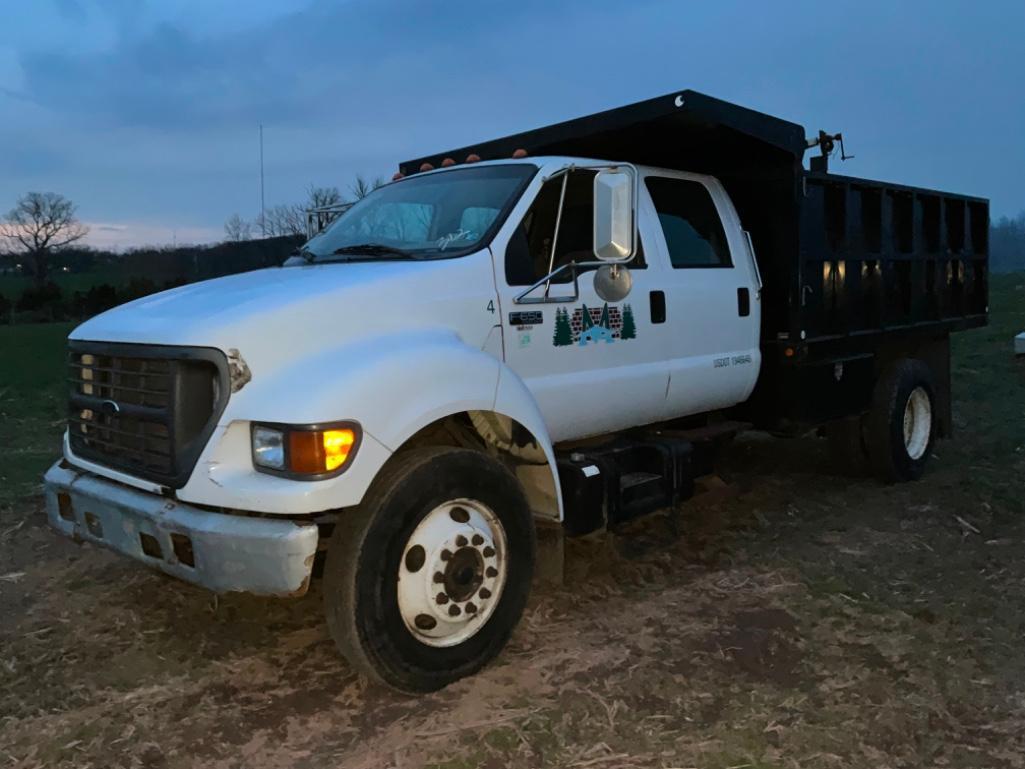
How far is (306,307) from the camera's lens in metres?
3.55

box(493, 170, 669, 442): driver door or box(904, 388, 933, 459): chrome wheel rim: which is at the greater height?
box(493, 170, 669, 442): driver door

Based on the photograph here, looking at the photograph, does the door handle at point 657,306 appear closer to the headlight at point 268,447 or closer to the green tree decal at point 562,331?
the green tree decal at point 562,331

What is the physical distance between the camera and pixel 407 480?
11.5 ft

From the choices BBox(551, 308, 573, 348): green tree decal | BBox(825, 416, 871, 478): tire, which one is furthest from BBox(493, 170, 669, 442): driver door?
BBox(825, 416, 871, 478): tire

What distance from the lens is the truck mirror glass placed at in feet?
13.9

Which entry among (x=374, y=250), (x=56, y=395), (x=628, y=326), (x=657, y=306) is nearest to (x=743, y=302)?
(x=657, y=306)

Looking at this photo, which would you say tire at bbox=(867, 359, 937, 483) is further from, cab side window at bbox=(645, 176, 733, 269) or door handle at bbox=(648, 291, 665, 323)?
door handle at bbox=(648, 291, 665, 323)

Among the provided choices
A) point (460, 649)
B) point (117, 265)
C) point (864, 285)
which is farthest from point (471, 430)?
point (117, 265)

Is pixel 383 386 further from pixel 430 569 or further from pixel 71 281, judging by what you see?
pixel 71 281

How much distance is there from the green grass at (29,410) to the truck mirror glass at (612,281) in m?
5.01

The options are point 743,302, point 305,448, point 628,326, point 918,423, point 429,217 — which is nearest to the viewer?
point 305,448

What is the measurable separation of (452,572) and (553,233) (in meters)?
1.80

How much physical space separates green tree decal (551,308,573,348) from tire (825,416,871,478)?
3180 millimetres

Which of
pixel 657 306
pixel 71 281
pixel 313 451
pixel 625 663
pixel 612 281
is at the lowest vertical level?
pixel 625 663
